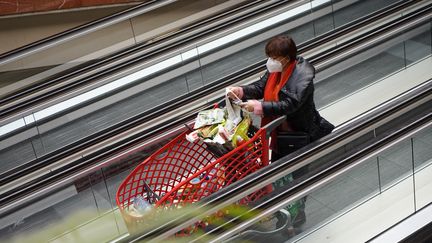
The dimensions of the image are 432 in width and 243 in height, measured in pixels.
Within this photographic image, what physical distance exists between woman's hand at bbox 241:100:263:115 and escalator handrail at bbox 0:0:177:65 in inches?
123

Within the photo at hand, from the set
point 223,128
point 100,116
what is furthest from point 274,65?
point 100,116

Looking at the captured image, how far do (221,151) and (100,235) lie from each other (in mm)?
1197

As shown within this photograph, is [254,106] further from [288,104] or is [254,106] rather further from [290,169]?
[290,169]

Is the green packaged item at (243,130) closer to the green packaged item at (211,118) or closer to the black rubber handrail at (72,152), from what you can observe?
the green packaged item at (211,118)

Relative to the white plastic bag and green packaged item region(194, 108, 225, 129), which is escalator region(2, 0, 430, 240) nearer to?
green packaged item region(194, 108, 225, 129)

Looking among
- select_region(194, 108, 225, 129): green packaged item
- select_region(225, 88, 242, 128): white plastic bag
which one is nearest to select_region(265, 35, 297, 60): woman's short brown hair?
select_region(225, 88, 242, 128): white plastic bag

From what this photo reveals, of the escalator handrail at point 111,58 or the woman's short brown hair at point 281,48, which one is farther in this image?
the escalator handrail at point 111,58

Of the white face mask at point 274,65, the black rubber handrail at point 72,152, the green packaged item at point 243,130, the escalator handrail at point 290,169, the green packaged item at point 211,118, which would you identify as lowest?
the black rubber handrail at point 72,152

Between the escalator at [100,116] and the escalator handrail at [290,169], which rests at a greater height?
the escalator handrail at [290,169]

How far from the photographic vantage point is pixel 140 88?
7.40 metres

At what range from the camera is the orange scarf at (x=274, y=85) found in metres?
5.10

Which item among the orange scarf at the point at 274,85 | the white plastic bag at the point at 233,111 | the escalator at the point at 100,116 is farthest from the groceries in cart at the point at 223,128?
the escalator at the point at 100,116

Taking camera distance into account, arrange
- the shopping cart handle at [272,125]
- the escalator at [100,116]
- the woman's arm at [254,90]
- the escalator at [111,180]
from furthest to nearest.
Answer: the escalator at [100,116], the escalator at [111,180], the woman's arm at [254,90], the shopping cart handle at [272,125]

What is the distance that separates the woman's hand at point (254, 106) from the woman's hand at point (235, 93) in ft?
0.37
